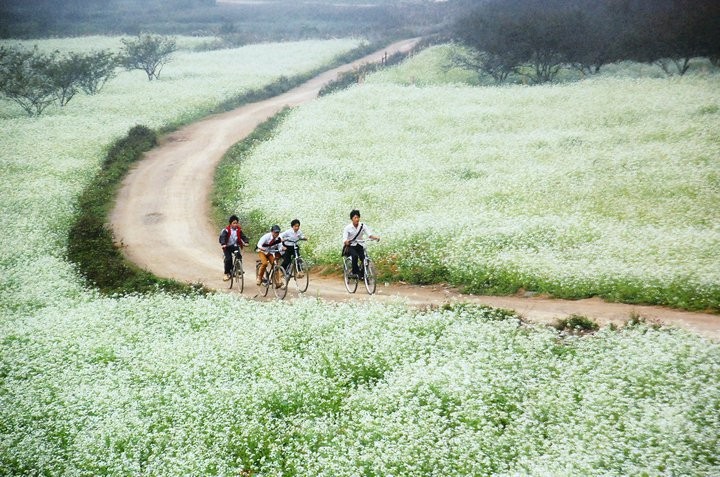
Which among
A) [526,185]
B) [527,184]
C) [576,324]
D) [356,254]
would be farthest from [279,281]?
[527,184]

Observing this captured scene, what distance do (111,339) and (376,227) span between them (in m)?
11.5

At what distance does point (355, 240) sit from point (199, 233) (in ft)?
37.4

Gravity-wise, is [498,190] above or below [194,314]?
above

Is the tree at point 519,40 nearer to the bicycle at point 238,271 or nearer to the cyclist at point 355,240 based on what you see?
the cyclist at point 355,240

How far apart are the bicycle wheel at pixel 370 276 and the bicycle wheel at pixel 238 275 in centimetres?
449

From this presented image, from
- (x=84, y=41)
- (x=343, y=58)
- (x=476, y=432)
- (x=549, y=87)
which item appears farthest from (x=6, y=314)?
(x=84, y=41)

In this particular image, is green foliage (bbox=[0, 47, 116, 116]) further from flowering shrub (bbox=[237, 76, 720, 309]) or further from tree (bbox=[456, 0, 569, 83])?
tree (bbox=[456, 0, 569, 83])

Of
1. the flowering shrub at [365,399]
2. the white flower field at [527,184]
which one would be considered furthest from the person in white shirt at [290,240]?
the white flower field at [527,184]

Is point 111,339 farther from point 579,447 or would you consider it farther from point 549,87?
point 549,87

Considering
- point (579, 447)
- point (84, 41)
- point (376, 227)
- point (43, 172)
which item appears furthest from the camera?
point (84, 41)

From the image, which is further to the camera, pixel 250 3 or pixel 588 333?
pixel 250 3

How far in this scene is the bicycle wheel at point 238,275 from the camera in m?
20.4

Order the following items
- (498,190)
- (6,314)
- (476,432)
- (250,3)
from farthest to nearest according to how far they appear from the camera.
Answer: (250,3) → (498,190) → (6,314) → (476,432)

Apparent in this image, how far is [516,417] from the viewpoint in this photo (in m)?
11.9
